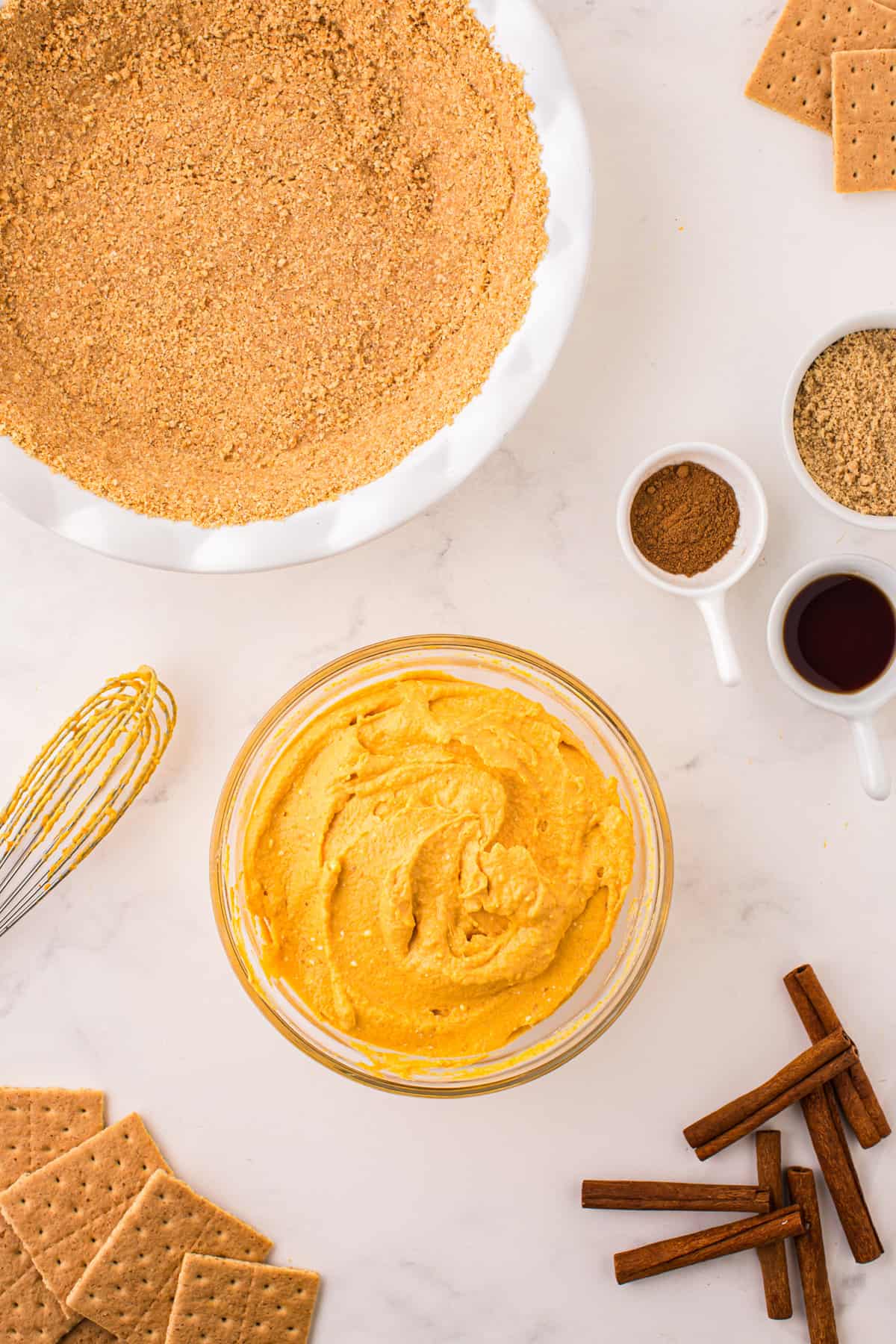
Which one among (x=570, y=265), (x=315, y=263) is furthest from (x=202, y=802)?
(x=570, y=265)

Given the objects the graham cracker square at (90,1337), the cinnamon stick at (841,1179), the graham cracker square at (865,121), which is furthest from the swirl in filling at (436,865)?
the graham cracker square at (865,121)

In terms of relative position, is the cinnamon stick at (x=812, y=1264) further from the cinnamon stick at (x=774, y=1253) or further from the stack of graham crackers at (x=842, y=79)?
the stack of graham crackers at (x=842, y=79)

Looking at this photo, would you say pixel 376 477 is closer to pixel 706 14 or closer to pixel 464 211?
pixel 464 211

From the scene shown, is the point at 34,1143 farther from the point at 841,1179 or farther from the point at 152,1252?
the point at 841,1179

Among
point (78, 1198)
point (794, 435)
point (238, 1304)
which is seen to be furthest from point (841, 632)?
point (78, 1198)

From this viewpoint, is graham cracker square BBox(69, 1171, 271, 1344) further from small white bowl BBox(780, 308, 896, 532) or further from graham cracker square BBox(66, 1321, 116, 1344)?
small white bowl BBox(780, 308, 896, 532)
